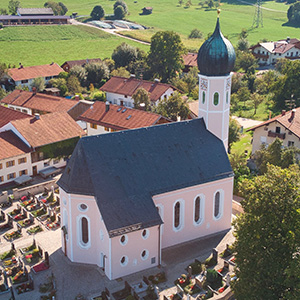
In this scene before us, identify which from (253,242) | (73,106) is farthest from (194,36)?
(253,242)

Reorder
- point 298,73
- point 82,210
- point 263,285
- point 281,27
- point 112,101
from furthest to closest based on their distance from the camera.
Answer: point 281,27 → point 112,101 → point 298,73 → point 82,210 → point 263,285

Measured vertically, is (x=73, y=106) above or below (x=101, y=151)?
below

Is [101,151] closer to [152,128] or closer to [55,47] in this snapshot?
[152,128]

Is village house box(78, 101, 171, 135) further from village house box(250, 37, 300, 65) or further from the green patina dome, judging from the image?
village house box(250, 37, 300, 65)

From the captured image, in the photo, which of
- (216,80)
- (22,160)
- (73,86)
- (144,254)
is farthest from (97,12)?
(144,254)

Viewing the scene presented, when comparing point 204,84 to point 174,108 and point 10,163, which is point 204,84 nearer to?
point 174,108

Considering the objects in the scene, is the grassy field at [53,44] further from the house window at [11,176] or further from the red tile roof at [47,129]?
the house window at [11,176]

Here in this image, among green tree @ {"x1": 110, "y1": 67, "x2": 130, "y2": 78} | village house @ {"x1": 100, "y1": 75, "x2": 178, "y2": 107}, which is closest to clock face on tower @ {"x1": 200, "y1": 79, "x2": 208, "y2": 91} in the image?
village house @ {"x1": 100, "y1": 75, "x2": 178, "y2": 107}
